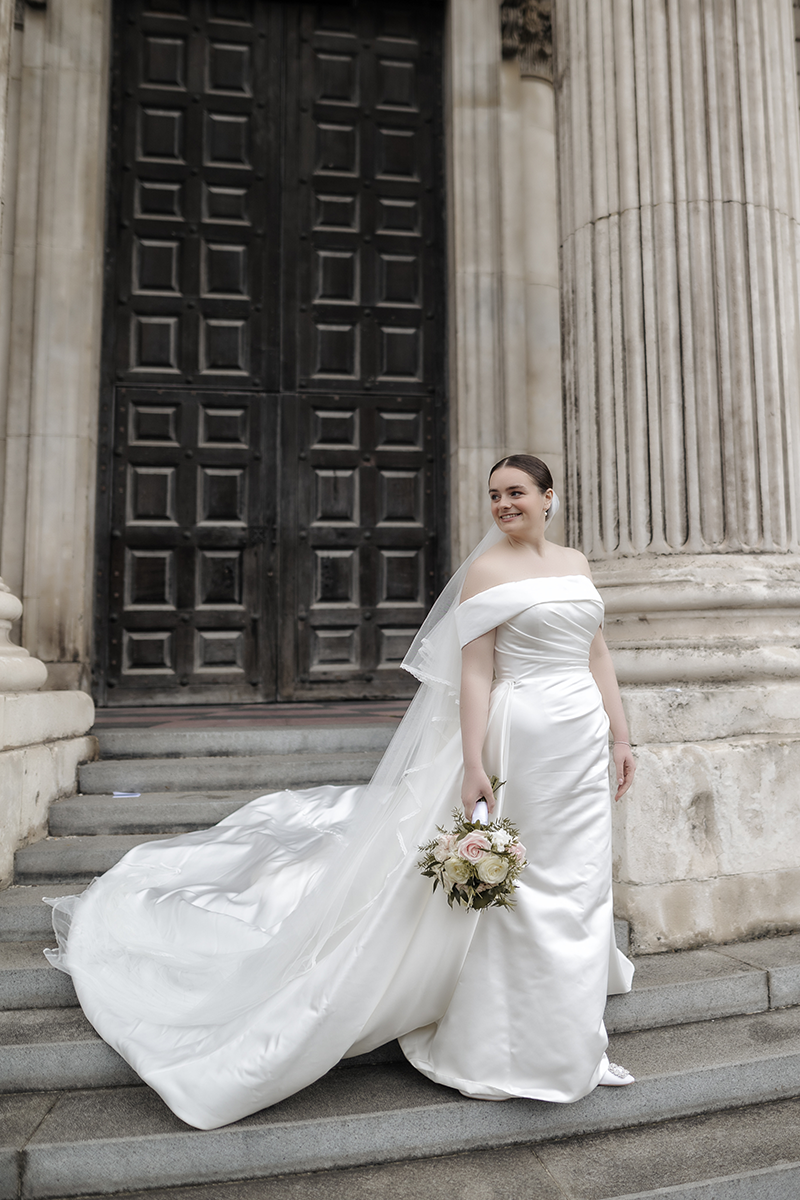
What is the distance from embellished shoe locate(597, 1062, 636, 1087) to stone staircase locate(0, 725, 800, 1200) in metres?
0.03

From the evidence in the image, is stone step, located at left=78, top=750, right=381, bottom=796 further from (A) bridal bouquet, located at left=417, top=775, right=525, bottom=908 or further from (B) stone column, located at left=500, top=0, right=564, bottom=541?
(B) stone column, located at left=500, top=0, right=564, bottom=541

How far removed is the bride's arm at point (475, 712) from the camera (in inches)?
103

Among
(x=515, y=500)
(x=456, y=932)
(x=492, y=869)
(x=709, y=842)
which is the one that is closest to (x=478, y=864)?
(x=492, y=869)

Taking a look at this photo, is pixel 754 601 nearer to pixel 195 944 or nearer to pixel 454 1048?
pixel 454 1048

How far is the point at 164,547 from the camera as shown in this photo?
276 inches

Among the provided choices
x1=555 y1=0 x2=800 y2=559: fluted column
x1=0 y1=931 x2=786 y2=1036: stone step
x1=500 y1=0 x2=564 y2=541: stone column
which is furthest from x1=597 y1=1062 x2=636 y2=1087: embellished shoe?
x1=500 y1=0 x2=564 y2=541: stone column

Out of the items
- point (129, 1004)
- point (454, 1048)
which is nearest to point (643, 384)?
point (454, 1048)

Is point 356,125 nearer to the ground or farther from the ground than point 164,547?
farther from the ground

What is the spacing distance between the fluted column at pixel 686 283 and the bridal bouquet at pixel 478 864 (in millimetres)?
2215

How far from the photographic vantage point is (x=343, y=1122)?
8.13 ft

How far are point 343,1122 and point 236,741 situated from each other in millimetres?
2643

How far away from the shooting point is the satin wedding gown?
254 cm

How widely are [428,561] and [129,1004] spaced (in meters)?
4.94

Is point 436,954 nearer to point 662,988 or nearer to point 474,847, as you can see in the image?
point 474,847
